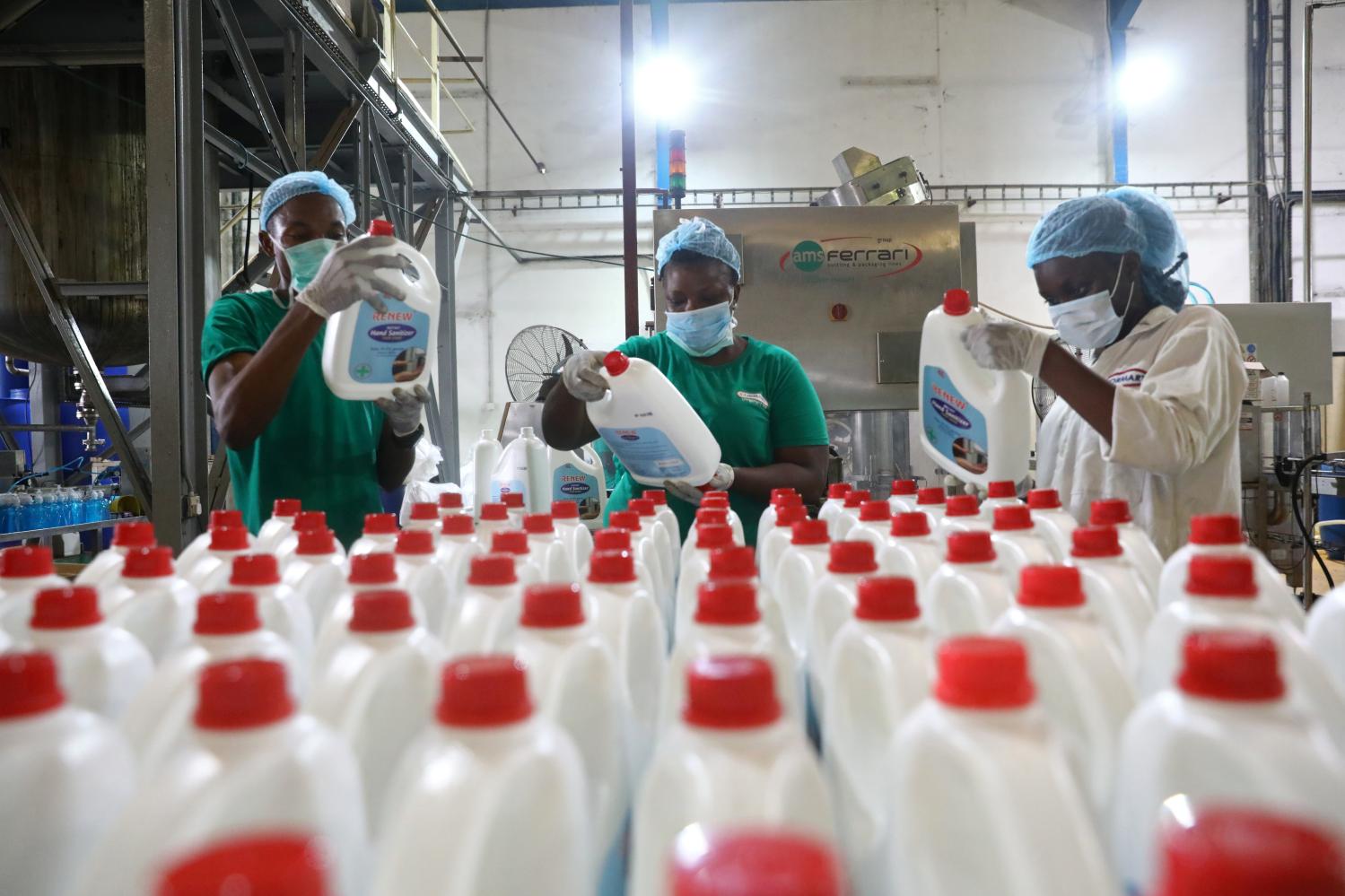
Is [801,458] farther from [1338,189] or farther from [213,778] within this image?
[1338,189]

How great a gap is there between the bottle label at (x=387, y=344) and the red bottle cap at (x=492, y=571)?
819 millimetres

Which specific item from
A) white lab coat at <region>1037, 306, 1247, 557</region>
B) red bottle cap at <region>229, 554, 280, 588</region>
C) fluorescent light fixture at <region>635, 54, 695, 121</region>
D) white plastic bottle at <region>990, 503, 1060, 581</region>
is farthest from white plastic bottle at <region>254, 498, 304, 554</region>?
fluorescent light fixture at <region>635, 54, 695, 121</region>

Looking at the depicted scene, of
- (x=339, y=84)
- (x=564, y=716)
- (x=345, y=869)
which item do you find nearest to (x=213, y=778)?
(x=345, y=869)

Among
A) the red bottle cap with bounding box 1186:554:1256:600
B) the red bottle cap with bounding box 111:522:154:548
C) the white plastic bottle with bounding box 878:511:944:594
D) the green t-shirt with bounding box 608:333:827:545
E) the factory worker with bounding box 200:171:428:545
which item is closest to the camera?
the red bottle cap with bounding box 1186:554:1256:600

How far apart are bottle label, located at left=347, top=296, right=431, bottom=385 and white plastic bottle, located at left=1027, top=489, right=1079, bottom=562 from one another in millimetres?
959

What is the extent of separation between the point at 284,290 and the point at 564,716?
1360 millimetres

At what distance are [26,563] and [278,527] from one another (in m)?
0.29

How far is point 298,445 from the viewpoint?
58.3 inches

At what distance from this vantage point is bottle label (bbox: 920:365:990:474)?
48.4 inches

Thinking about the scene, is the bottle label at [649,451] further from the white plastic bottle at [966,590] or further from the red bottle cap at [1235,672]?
the red bottle cap at [1235,672]

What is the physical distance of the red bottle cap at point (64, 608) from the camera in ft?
1.75

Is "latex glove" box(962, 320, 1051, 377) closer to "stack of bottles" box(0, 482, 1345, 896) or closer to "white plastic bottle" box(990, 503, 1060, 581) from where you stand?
"white plastic bottle" box(990, 503, 1060, 581)

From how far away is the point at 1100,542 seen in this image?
67 centimetres

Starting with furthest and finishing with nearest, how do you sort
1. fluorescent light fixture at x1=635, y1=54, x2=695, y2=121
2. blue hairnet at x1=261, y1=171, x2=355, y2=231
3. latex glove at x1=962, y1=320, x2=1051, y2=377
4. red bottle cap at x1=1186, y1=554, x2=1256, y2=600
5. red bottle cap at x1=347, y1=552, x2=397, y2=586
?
1. fluorescent light fixture at x1=635, y1=54, x2=695, y2=121
2. blue hairnet at x1=261, y1=171, x2=355, y2=231
3. latex glove at x1=962, y1=320, x2=1051, y2=377
4. red bottle cap at x1=347, y1=552, x2=397, y2=586
5. red bottle cap at x1=1186, y1=554, x2=1256, y2=600
